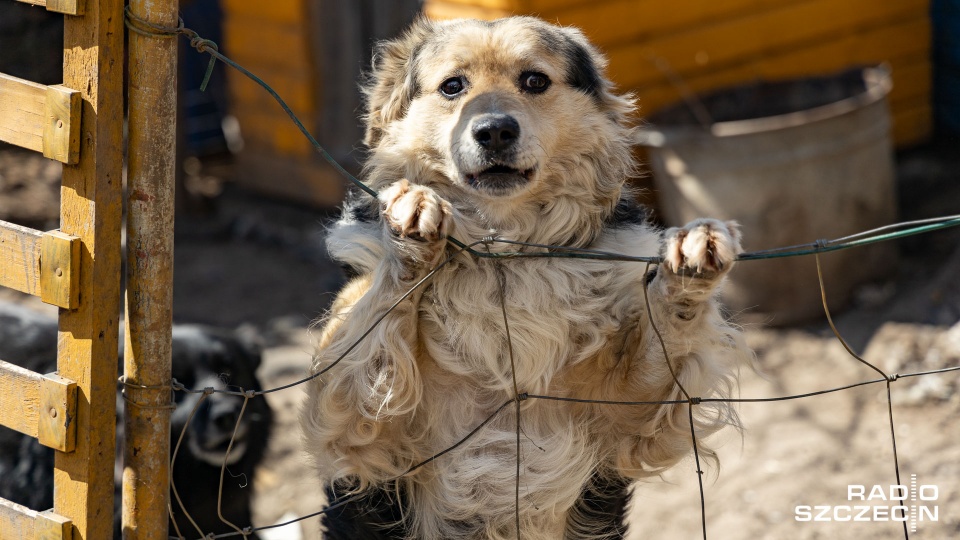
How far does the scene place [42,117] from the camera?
2033 mm

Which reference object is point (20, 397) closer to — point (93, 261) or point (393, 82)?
point (93, 261)

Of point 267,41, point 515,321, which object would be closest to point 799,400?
point 515,321

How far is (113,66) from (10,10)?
6.72 metres

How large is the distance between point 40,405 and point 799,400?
374 centimetres

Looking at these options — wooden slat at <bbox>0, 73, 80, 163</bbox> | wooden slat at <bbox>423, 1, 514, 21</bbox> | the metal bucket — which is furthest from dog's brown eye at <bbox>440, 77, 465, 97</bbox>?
the metal bucket

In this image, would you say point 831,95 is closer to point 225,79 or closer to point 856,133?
point 856,133

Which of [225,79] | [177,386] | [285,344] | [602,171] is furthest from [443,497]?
[225,79]

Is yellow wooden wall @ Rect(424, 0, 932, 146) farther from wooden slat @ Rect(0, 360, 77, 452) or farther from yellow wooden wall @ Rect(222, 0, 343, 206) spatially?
wooden slat @ Rect(0, 360, 77, 452)

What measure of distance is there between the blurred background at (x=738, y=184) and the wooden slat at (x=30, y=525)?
1977 millimetres

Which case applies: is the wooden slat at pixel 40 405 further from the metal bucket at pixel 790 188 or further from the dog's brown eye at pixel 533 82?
the metal bucket at pixel 790 188

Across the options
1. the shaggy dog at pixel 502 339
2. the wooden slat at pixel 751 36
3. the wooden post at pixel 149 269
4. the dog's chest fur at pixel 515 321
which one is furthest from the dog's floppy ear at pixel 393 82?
the wooden slat at pixel 751 36

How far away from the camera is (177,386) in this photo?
218cm

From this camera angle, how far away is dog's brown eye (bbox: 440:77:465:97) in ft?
9.06

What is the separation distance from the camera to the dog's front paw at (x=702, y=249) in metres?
2.12
